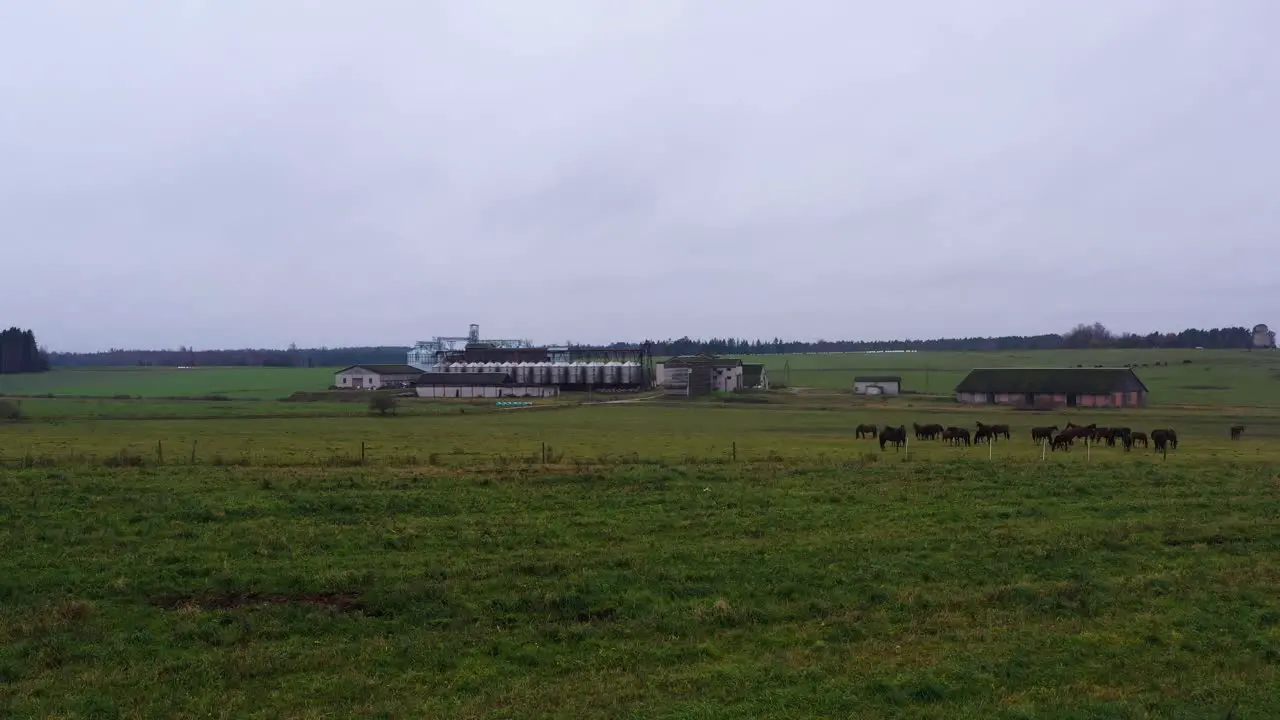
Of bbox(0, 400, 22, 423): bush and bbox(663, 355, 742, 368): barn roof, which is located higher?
bbox(663, 355, 742, 368): barn roof

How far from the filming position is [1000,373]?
87.3 m

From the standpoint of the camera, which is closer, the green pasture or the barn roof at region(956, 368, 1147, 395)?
the green pasture

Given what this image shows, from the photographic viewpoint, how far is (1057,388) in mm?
82938

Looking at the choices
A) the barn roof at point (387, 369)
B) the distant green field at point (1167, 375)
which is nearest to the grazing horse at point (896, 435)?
the distant green field at point (1167, 375)

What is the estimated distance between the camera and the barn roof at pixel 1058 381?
81.2m

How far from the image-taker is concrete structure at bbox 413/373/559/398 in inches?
4114

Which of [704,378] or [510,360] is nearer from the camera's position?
[704,378]

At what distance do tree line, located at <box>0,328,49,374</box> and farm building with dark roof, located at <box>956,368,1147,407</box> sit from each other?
155 metres

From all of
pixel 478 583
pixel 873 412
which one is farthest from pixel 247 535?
pixel 873 412

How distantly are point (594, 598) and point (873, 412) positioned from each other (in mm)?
59355

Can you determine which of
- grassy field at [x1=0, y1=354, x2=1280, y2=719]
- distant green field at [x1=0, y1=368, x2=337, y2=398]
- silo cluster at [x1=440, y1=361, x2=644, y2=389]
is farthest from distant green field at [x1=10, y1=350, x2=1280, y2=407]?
grassy field at [x1=0, y1=354, x2=1280, y2=719]

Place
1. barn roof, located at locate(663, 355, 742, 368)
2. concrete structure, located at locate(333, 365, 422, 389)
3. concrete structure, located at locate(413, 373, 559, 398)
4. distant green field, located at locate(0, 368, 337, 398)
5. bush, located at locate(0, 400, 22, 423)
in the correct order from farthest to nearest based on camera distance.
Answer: concrete structure, located at locate(333, 365, 422, 389) < distant green field, located at locate(0, 368, 337, 398) < barn roof, located at locate(663, 355, 742, 368) < concrete structure, located at locate(413, 373, 559, 398) < bush, located at locate(0, 400, 22, 423)

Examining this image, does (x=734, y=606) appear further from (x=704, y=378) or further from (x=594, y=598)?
(x=704, y=378)

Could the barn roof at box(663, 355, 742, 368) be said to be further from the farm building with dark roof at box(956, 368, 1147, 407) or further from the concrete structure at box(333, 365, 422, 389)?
the concrete structure at box(333, 365, 422, 389)
